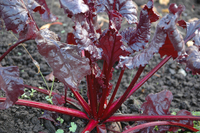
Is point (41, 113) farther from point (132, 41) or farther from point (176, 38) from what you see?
point (176, 38)

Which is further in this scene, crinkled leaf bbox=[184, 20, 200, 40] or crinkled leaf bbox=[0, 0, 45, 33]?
crinkled leaf bbox=[184, 20, 200, 40]

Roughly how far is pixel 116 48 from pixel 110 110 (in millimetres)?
428

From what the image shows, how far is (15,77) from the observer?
940 millimetres

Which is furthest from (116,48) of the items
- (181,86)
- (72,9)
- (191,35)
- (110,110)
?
(181,86)

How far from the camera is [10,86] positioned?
913mm

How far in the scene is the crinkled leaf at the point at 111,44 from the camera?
3.12 feet

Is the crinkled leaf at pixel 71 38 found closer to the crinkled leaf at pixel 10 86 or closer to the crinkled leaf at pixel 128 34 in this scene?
the crinkled leaf at pixel 128 34

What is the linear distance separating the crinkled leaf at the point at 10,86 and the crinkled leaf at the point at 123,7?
24.1 inches

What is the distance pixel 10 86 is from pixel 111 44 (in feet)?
1.73

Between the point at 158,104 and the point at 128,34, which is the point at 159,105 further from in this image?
the point at 128,34

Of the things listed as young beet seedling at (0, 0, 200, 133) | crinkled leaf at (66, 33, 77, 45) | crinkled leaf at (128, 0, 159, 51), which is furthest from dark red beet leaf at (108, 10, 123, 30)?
crinkled leaf at (66, 33, 77, 45)

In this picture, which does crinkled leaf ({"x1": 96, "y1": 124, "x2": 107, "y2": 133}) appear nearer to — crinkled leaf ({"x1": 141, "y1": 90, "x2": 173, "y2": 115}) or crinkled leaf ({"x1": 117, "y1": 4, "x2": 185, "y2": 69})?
crinkled leaf ({"x1": 141, "y1": 90, "x2": 173, "y2": 115})

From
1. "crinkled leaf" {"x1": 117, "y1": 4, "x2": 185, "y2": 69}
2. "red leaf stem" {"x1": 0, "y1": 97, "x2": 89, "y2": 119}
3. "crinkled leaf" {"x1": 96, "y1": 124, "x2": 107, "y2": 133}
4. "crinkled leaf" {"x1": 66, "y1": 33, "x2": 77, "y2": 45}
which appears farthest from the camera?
"crinkled leaf" {"x1": 66, "y1": 33, "x2": 77, "y2": 45}

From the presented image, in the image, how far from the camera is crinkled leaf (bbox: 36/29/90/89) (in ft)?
2.90
